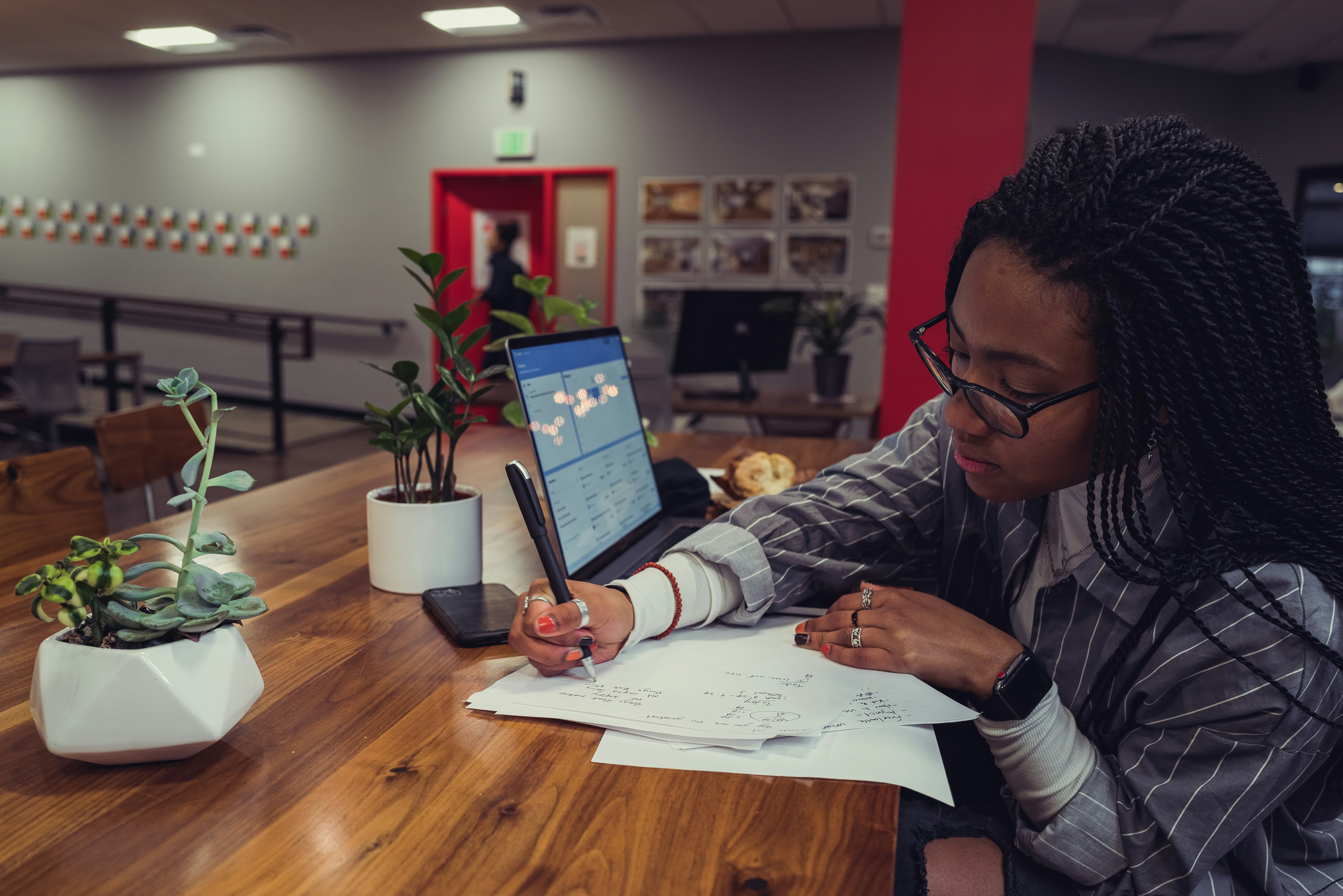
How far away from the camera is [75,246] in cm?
769

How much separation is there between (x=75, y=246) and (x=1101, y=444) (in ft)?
29.6

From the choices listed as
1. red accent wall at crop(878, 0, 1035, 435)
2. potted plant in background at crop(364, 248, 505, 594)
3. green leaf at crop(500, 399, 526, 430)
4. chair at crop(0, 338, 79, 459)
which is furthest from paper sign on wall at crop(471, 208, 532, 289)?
potted plant in background at crop(364, 248, 505, 594)

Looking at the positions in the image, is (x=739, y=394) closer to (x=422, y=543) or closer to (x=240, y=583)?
(x=422, y=543)

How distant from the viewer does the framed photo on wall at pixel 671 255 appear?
606 cm

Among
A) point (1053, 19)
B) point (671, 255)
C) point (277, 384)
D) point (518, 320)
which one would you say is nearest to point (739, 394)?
point (518, 320)

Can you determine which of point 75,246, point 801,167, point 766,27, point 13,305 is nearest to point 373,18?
point 766,27

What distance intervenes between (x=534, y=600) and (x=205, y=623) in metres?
0.27

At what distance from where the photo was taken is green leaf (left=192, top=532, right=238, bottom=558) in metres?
0.63

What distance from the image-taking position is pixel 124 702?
59 cm

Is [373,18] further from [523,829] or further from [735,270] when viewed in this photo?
[523,829]

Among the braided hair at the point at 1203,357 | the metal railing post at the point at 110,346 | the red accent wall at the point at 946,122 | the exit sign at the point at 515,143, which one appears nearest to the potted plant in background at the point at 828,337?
the red accent wall at the point at 946,122

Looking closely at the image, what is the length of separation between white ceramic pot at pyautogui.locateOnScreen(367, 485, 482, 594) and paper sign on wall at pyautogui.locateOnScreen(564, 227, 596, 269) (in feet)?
18.1

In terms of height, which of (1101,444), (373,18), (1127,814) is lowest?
(1127,814)

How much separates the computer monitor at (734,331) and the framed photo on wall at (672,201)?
2613mm
